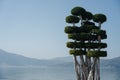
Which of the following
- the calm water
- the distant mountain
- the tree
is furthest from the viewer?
the distant mountain

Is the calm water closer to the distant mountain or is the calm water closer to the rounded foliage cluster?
the rounded foliage cluster

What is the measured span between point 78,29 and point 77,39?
0.96 ft

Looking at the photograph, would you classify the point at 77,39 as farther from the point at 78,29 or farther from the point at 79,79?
the point at 79,79

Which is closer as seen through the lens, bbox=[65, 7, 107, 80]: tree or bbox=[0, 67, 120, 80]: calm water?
bbox=[65, 7, 107, 80]: tree

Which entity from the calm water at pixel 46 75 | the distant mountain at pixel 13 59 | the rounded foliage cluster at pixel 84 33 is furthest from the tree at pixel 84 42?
the distant mountain at pixel 13 59

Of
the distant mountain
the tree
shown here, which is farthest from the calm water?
the distant mountain

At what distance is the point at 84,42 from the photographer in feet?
35.1

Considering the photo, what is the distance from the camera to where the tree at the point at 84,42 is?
1045cm

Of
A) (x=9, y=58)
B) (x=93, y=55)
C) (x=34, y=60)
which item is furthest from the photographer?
(x=34, y=60)

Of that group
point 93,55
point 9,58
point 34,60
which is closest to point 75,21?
point 93,55

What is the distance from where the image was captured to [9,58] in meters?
104

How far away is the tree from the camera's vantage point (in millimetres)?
10445

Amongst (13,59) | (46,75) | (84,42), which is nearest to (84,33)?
(84,42)

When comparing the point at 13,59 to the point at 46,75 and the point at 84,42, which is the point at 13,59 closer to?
the point at 46,75
